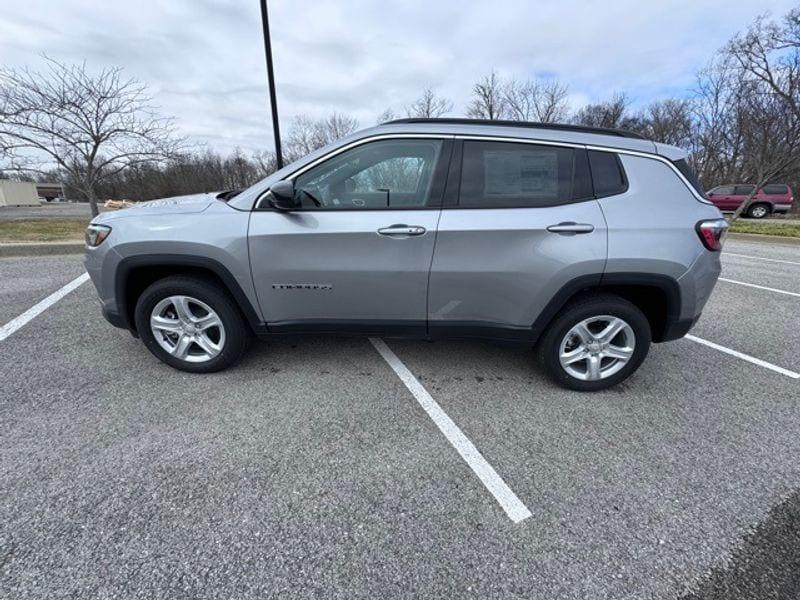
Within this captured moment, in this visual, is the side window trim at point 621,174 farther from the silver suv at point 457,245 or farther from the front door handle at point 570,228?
the front door handle at point 570,228

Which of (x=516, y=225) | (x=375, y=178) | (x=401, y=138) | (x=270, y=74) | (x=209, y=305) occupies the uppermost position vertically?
(x=270, y=74)

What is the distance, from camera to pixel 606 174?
8.60 ft

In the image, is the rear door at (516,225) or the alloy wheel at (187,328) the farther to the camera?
the alloy wheel at (187,328)

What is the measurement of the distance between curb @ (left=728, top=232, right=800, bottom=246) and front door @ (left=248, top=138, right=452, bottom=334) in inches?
545

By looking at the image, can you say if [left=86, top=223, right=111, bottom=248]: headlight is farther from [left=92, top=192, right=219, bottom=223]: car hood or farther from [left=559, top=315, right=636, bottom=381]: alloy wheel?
[left=559, top=315, right=636, bottom=381]: alloy wheel

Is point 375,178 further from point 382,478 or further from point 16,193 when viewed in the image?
point 16,193

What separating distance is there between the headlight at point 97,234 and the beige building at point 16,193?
150 feet

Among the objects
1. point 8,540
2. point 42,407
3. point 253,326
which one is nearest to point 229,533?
point 8,540

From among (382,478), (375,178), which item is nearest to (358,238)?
(375,178)

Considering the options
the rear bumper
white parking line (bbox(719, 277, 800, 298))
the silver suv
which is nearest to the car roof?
the silver suv

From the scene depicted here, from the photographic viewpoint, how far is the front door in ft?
8.55

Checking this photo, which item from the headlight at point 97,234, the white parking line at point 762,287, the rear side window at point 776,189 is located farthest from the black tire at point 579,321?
the rear side window at point 776,189

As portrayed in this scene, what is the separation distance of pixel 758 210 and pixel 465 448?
24984mm

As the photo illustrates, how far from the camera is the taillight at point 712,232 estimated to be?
2.54 m
